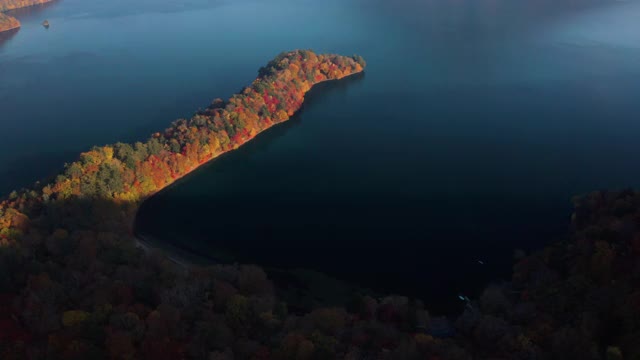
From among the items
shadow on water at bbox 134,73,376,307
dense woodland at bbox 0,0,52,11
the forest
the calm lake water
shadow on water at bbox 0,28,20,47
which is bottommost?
shadow on water at bbox 134,73,376,307

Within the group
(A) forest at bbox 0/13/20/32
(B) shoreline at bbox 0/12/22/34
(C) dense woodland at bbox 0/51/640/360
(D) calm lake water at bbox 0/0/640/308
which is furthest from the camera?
(B) shoreline at bbox 0/12/22/34

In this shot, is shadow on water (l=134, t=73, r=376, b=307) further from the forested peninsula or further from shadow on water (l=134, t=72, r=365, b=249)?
the forested peninsula

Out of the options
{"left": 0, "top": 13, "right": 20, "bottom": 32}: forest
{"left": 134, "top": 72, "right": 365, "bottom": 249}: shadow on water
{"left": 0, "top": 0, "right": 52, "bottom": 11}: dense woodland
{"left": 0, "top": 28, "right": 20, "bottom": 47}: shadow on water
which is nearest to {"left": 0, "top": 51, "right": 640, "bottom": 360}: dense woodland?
{"left": 134, "top": 72, "right": 365, "bottom": 249}: shadow on water

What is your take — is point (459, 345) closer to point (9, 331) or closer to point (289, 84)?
point (9, 331)

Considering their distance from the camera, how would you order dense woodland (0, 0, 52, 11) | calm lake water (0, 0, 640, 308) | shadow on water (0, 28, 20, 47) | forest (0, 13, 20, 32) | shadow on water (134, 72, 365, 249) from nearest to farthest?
calm lake water (0, 0, 640, 308) → shadow on water (134, 72, 365, 249) → shadow on water (0, 28, 20, 47) → forest (0, 13, 20, 32) → dense woodland (0, 0, 52, 11)

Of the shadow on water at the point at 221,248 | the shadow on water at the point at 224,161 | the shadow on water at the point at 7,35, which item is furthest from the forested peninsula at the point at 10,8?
the shadow on water at the point at 221,248

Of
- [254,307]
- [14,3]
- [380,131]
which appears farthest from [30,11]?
[254,307]

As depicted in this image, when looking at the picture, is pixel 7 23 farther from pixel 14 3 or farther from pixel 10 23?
pixel 14 3
